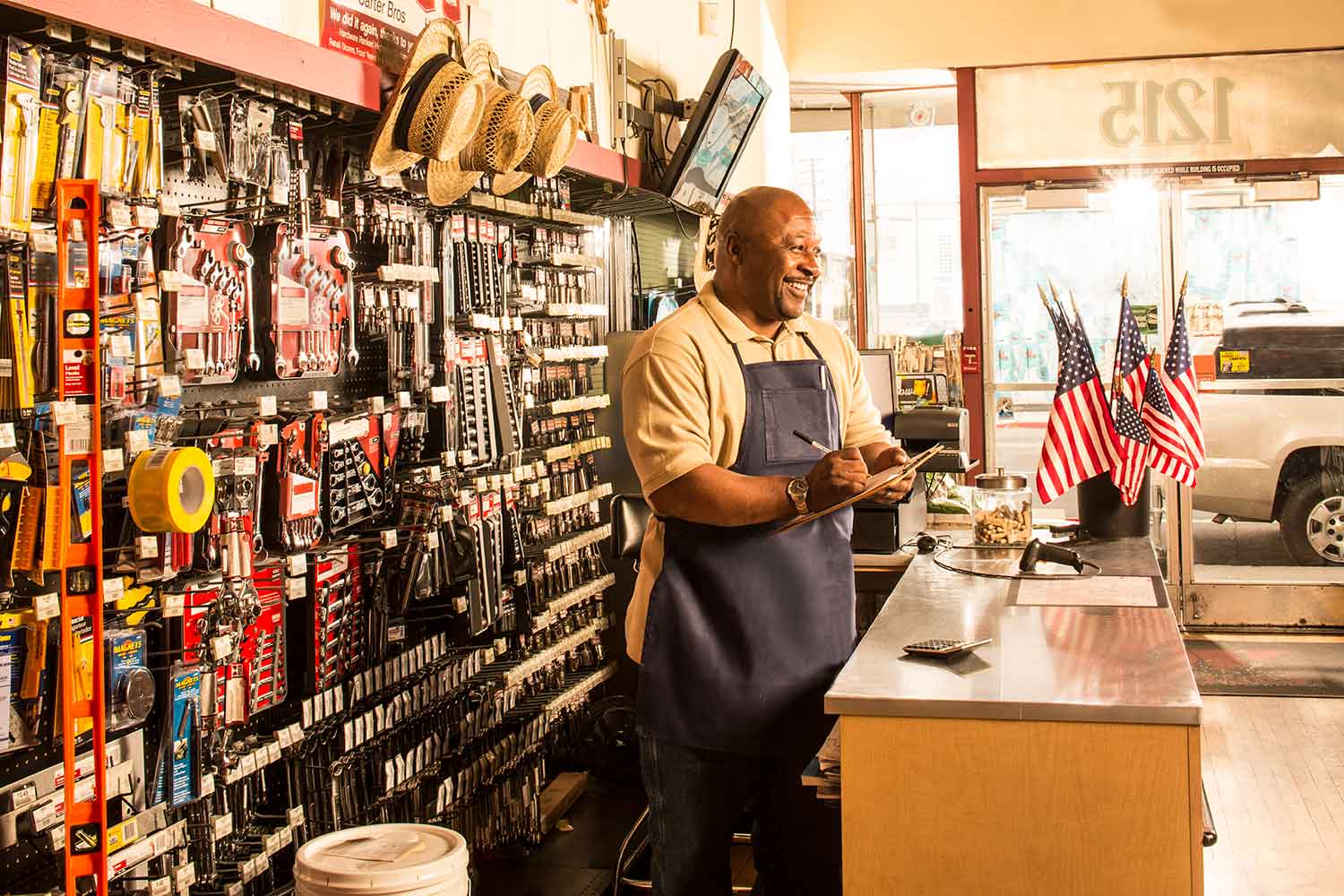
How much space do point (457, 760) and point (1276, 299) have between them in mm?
5764

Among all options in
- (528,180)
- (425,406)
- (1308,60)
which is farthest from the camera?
(1308,60)

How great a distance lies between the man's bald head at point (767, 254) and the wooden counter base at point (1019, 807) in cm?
99

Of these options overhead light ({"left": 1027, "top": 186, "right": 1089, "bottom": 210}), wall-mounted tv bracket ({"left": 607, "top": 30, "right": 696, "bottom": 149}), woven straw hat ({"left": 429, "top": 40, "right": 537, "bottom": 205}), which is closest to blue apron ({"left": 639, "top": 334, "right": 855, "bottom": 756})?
woven straw hat ({"left": 429, "top": 40, "right": 537, "bottom": 205})

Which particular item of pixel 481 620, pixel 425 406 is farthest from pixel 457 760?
pixel 425 406

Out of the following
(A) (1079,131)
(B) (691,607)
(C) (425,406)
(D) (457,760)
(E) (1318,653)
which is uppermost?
(A) (1079,131)

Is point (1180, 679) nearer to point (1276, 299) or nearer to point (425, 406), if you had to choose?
point (425, 406)

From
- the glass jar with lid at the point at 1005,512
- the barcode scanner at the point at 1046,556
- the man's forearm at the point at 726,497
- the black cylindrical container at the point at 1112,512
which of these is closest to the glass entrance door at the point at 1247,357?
the black cylindrical container at the point at 1112,512

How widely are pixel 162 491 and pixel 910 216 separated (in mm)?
7020

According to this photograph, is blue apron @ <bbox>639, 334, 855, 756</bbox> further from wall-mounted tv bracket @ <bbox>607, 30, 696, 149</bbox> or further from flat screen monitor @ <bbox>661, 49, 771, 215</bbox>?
flat screen monitor @ <bbox>661, 49, 771, 215</bbox>

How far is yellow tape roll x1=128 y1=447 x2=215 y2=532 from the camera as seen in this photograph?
2430 mm

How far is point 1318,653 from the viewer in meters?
6.96

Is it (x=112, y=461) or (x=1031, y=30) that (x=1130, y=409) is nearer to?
(x=112, y=461)

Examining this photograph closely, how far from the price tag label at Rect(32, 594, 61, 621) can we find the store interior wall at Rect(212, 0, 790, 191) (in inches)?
47.5

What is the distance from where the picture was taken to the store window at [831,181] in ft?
27.9
